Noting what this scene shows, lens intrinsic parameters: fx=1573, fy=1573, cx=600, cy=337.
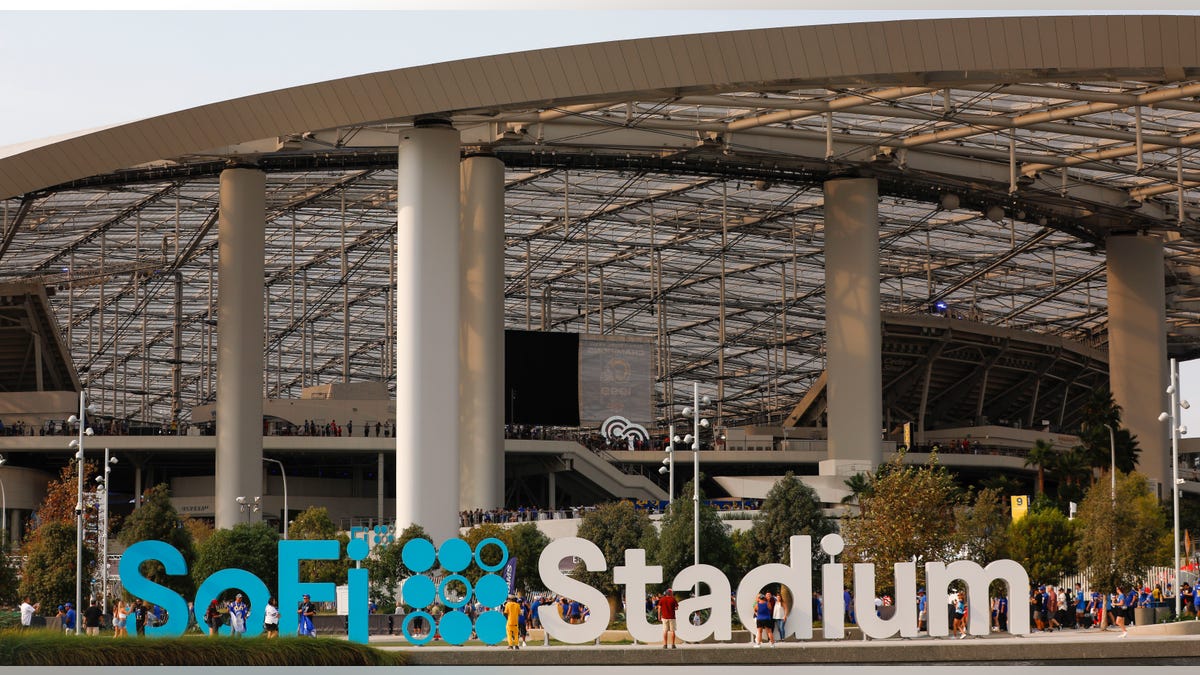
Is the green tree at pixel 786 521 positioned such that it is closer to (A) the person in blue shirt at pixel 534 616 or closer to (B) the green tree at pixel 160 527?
(A) the person in blue shirt at pixel 534 616

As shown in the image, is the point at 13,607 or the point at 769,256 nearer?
the point at 13,607

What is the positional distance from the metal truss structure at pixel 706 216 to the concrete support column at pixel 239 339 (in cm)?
167

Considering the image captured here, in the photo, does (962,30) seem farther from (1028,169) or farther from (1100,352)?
(1100,352)

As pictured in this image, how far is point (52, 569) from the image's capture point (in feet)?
145

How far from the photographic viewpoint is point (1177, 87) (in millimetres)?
47719

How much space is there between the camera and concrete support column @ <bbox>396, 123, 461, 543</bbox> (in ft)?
142

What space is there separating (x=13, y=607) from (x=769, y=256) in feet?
161

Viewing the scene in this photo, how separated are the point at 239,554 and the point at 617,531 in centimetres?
1130

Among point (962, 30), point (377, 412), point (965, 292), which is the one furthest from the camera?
point (965, 292)

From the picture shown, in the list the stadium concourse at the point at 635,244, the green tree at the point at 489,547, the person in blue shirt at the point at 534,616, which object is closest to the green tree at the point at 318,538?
the stadium concourse at the point at 635,244

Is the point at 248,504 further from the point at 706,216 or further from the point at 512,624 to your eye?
the point at 512,624

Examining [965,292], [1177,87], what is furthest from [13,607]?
[965,292]

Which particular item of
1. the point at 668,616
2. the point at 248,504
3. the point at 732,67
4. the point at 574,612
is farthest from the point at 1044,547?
the point at 248,504

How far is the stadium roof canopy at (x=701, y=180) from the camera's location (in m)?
37.6
